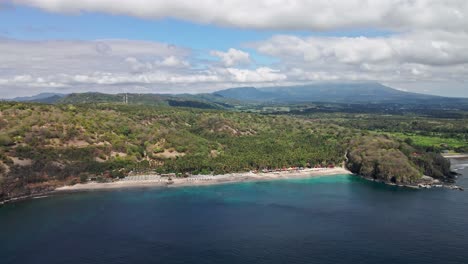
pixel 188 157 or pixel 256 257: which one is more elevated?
pixel 188 157

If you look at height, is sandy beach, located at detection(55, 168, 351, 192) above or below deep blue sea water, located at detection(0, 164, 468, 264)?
above

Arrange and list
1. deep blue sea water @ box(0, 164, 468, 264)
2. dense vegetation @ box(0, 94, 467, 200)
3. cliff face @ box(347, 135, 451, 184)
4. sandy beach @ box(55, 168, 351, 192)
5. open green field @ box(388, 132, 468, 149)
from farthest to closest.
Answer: open green field @ box(388, 132, 468, 149) → cliff face @ box(347, 135, 451, 184) → dense vegetation @ box(0, 94, 467, 200) → sandy beach @ box(55, 168, 351, 192) → deep blue sea water @ box(0, 164, 468, 264)

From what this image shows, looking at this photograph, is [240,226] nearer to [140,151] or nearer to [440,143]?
[140,151]

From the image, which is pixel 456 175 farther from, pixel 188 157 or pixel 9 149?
pixel 9 149

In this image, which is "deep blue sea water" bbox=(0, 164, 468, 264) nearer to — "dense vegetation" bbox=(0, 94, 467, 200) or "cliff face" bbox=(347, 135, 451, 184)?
"cliff face" bbox=(347, 135, 451, 184)

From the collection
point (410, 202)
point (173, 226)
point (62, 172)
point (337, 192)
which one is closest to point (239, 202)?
point (173, 226)

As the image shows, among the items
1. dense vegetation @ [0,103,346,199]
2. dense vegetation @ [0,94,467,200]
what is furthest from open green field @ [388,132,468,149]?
dense vegetation @ [0,103,346,199]
